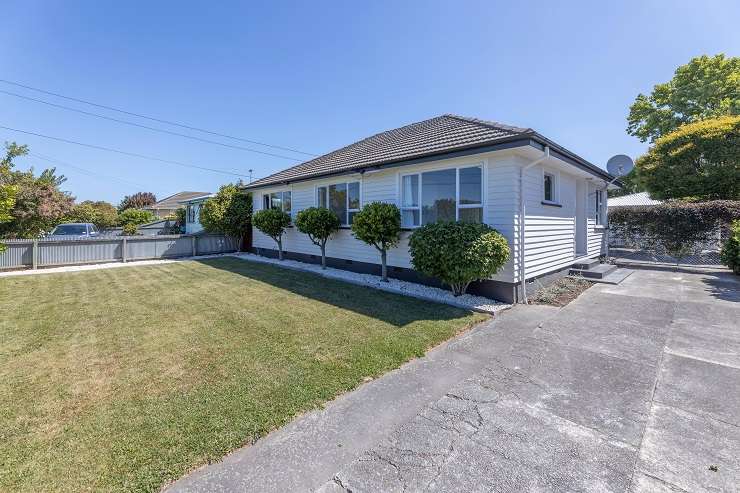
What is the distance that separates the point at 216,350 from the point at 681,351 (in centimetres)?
622

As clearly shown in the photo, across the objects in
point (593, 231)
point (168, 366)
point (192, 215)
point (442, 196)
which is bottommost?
point (168, 366)

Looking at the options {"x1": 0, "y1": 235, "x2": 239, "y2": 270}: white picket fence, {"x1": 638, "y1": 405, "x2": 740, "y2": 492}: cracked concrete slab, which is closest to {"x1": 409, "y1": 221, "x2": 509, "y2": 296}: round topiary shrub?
{"x1": 638, "y1": 405, "x2": 740, "y2": 492}: cracked concrete slab

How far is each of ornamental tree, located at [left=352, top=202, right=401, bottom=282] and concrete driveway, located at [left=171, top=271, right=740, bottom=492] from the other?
3972 mm

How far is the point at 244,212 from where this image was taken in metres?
15.9

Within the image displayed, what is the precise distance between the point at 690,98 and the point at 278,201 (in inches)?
1087

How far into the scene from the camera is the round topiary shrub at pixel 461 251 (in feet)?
20.5

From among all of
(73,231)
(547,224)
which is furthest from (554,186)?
(73,231)

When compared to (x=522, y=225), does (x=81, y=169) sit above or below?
above

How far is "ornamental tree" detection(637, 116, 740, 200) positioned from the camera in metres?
15.1

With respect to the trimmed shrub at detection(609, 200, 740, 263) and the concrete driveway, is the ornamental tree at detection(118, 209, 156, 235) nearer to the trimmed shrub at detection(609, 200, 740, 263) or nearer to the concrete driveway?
the concrete driveway

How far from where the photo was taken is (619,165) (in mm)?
11227

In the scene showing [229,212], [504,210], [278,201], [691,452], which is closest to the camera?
[691,452]

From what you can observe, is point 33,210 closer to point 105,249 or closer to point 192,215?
point 105,249

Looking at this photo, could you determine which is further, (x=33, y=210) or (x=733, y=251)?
(x=33, y=210)
